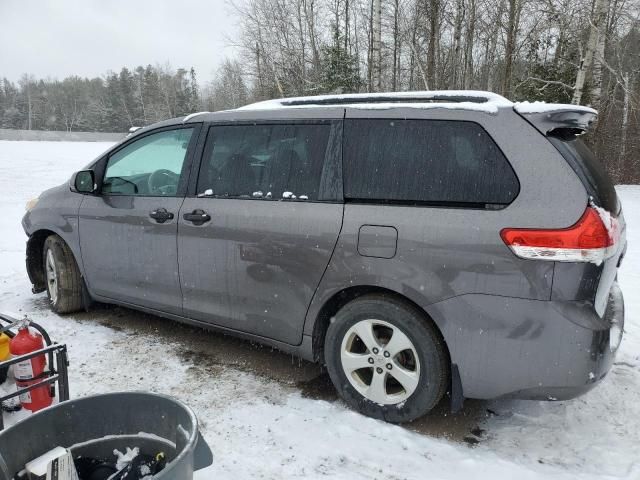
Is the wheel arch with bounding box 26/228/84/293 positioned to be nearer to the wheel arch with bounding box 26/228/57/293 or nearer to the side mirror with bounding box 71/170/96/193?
the wheel arch with bounding box 26/228/57/293

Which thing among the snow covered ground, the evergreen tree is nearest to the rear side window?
the snow covered ground

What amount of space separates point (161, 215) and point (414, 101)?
1980mm

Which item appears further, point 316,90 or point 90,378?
point 316,90

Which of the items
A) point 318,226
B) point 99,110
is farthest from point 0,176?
point 99,110

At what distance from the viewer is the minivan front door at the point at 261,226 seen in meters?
3.05

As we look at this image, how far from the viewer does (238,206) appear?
3.35 meters

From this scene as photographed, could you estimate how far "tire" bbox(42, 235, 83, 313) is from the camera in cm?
449

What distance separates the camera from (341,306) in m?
3.07

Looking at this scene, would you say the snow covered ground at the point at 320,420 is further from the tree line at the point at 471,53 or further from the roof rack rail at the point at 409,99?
the tree line at the point at 471,53

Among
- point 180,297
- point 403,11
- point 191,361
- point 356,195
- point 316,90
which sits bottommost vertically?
point 191,361

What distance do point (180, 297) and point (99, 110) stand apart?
86769 millimetres

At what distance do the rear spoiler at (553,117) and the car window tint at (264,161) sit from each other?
45.9 inches

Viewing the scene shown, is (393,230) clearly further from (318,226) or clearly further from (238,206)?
(238,206)

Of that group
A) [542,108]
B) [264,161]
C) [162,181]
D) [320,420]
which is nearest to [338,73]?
[162,181]
